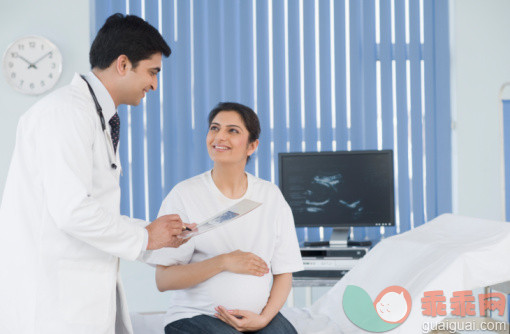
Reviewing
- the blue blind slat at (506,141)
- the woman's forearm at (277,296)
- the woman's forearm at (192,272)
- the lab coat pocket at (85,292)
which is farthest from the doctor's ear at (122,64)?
the blue blind slat at (506,141)

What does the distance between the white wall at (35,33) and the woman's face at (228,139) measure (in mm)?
1887

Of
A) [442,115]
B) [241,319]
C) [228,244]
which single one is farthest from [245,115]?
[442,115]

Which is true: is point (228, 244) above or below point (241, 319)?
above

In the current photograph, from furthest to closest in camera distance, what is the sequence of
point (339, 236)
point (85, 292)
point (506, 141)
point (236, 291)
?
point (506, 141)
point (339, 236)
point (236, 291)
point (85, 292)

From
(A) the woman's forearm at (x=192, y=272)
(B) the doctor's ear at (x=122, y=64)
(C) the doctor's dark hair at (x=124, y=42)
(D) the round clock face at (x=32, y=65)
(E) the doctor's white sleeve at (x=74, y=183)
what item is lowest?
(A) the woman's forearm at (x=192, y=272)

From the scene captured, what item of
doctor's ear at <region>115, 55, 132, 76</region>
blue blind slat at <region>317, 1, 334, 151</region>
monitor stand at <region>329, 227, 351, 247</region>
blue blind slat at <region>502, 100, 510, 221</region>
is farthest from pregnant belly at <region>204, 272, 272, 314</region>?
blue blind slat at <region>502, 100, 510, 221</region>

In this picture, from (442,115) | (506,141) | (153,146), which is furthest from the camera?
(153,146)

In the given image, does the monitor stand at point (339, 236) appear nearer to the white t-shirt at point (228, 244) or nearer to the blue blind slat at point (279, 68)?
the blue blind slat at point (279, 68)

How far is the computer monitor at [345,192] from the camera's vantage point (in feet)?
11.0

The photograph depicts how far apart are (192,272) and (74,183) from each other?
1.92ft

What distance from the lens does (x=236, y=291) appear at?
1860mm

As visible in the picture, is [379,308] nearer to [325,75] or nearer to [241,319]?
[241,319]

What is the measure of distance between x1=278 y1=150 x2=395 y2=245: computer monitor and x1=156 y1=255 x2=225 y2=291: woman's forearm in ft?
5.11

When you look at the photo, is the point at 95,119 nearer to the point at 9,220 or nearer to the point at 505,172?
the point at 9,220
